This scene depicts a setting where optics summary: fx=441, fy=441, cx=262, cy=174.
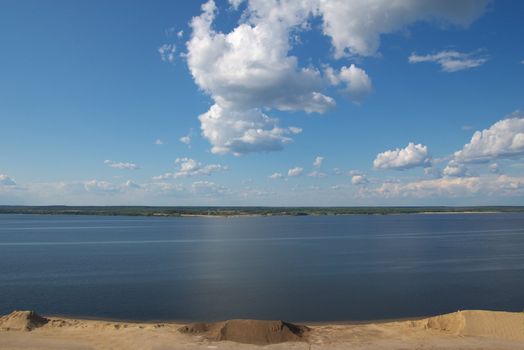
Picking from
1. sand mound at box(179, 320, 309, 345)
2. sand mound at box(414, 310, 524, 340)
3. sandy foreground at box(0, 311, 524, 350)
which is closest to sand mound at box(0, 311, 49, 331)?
sandy foreground at box(0, 311, 524, 350)

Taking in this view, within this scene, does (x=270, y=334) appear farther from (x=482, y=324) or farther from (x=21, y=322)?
(x=21, y=322)

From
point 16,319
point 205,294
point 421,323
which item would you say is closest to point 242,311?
point 205,294

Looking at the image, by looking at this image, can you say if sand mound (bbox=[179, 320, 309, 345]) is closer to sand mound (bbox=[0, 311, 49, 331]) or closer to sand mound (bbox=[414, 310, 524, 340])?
sand mound (bbox=[414, 310, 524, 340])

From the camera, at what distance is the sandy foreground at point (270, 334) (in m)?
22.8

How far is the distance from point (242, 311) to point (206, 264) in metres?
25.0

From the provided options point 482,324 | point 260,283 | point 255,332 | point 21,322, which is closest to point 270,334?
point 255,332

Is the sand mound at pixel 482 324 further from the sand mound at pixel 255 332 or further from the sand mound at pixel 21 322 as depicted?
the sand mound at pixel 21 322

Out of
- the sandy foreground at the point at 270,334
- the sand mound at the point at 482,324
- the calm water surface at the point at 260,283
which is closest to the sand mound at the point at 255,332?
the sandy foreground at the point at 270,334

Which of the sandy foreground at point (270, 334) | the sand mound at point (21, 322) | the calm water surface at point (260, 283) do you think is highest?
the sand mound at point (21, 322)

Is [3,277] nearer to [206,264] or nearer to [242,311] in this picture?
[206,264]

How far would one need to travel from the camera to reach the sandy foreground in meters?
22.8

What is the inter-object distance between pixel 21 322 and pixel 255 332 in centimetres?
1356

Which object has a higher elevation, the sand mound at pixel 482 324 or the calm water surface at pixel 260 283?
the sand mound at pixel 482 324

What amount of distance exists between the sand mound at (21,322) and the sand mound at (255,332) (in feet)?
30.1
